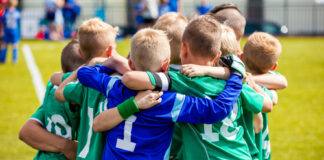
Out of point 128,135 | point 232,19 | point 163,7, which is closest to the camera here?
point 128,135

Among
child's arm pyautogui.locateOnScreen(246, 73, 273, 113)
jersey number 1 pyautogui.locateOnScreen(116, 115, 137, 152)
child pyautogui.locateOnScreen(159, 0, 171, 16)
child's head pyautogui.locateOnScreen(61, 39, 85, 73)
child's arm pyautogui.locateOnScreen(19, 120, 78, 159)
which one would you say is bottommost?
child pyautogui.locateOnScreen(159, 0, 171, 16)

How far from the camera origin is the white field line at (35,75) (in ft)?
29.0

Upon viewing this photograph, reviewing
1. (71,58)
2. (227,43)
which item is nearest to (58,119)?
(71,58)

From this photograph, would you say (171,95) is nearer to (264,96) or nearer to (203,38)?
(203,38)

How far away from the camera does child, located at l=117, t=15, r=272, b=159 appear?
2.48 meters

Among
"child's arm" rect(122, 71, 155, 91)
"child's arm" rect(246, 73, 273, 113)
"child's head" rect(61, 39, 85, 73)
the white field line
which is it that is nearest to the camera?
"child's arm" rect(122, 71, 155, 91)

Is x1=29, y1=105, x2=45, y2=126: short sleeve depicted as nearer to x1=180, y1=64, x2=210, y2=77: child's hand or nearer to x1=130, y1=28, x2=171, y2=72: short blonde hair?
x1=130, y1=28, x2=171, y2=72: short blonde hair

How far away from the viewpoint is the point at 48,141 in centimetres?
300

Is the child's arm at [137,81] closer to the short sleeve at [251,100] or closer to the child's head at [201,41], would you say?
the child's head at [201,41]

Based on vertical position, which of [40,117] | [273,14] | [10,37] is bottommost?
[273,14]

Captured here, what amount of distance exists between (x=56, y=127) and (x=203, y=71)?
118cm

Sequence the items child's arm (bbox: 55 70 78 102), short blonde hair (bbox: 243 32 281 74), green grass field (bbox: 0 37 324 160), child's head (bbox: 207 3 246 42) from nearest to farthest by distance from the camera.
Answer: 1. child's arm (bbox: 55 70 78 102)
2. short blonde hair (bbox: 243 32 281 74)
3. child's head (bbox: 207 3 246 42)
4. green grass field (bbox: 0 37 324 160)

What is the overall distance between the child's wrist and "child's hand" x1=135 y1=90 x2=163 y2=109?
0.9 inches

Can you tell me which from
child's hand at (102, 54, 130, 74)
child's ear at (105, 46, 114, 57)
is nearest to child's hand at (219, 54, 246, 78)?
child's hand at (102, 54, 130, 74)
